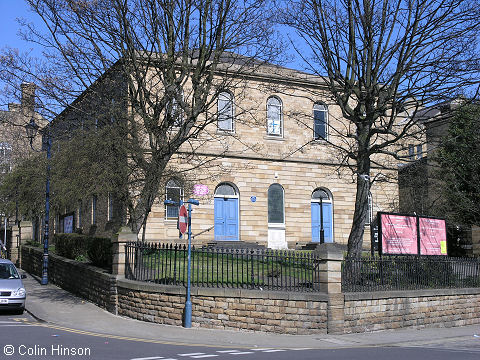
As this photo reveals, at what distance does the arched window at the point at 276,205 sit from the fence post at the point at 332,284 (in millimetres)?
15714

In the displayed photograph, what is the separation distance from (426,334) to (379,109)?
7.28 meters

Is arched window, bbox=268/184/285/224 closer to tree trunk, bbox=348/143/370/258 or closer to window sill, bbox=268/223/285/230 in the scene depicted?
window sill, bbox=268/223/285/230

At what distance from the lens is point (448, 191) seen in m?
29.3

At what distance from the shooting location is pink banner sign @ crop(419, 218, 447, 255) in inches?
711

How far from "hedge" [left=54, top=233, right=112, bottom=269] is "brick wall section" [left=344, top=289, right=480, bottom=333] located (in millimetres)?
8493

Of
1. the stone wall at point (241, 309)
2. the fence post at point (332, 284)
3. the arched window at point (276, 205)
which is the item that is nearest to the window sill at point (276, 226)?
the arched window at point (276, 205)

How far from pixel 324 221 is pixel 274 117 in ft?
22.7

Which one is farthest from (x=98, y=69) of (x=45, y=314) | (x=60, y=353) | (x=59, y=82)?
(x=60, y=353)

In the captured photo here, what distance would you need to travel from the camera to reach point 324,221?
31.7m

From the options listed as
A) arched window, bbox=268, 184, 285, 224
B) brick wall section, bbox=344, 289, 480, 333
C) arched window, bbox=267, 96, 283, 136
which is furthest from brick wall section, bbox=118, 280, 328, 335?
arched window, bbox=267, 96, 283, 136

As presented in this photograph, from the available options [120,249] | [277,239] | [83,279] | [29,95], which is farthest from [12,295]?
[277,239]

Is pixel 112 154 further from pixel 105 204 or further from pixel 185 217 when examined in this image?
pixel 105 204

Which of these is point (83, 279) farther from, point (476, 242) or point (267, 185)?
point (476, 242)

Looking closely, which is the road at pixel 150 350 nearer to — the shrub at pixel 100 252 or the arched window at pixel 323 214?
the shrub at pixel 100 252
